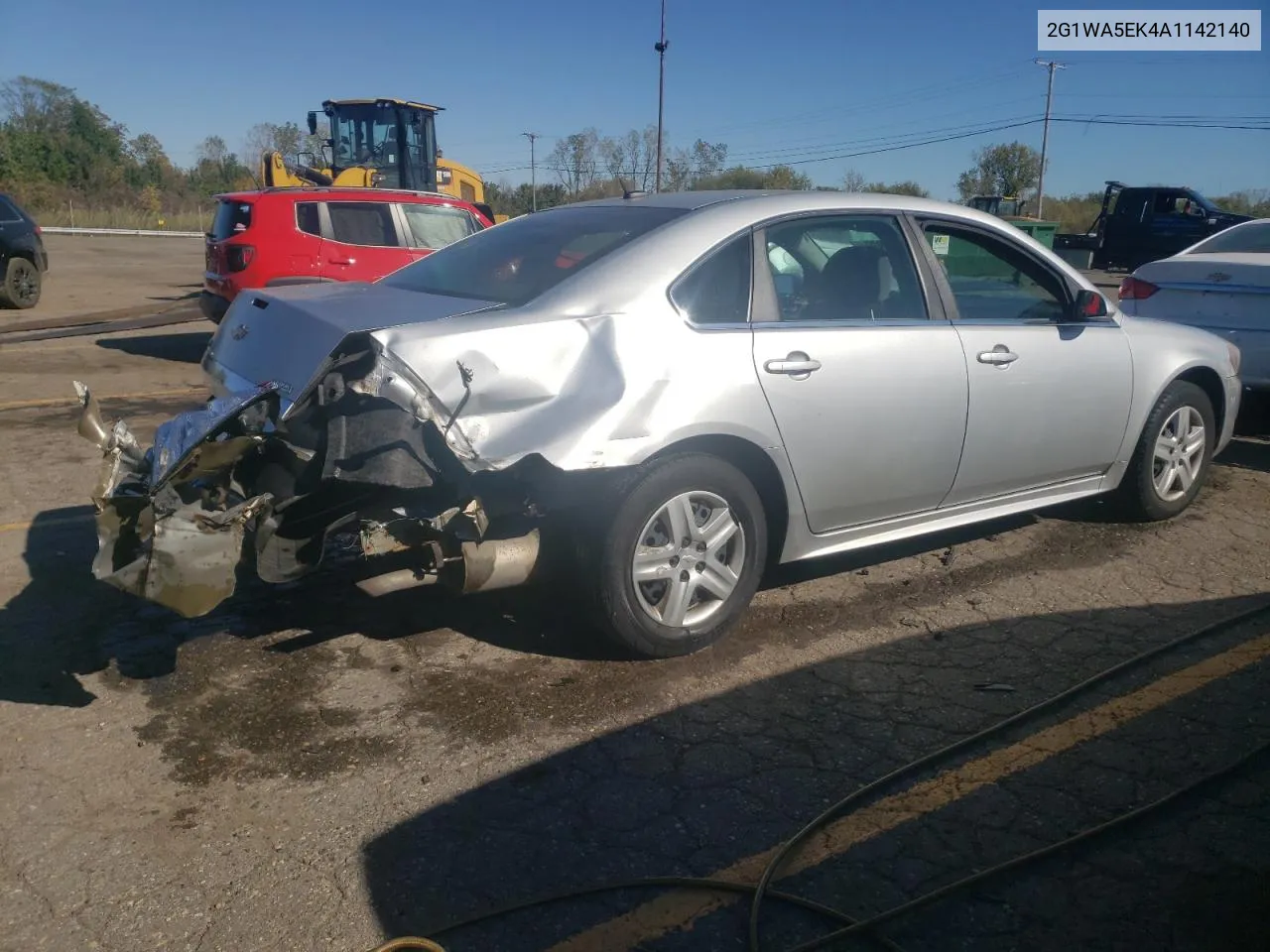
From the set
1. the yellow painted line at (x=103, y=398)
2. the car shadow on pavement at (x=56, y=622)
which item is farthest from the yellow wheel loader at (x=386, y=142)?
the car shadow on pavement at (x=56, y=622)

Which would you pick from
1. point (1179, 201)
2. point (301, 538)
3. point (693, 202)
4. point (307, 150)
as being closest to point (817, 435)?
point (693, 202)

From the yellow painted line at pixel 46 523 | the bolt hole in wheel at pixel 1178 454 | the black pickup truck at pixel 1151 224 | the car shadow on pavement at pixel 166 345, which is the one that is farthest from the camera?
the black pickup truck at pixel 1151 224

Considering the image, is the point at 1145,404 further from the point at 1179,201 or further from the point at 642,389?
the point at 1179,201

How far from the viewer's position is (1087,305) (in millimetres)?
5059

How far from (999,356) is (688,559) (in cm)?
177

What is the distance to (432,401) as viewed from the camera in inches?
132

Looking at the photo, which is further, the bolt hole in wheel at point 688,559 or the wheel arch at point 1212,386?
the wheel arch at point 1212,386

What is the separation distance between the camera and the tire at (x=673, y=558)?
12.0 ft

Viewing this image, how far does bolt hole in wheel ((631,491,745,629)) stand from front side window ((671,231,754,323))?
0.66m

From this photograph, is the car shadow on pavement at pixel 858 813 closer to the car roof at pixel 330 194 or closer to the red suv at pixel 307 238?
the red suv at pixel 307 238

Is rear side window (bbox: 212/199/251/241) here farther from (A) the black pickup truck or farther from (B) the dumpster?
(A) the black pickup truck

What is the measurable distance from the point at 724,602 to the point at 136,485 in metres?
2.11

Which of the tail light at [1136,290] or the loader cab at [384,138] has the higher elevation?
the loader cab at [384,138]

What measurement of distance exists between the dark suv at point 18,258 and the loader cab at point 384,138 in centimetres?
495
